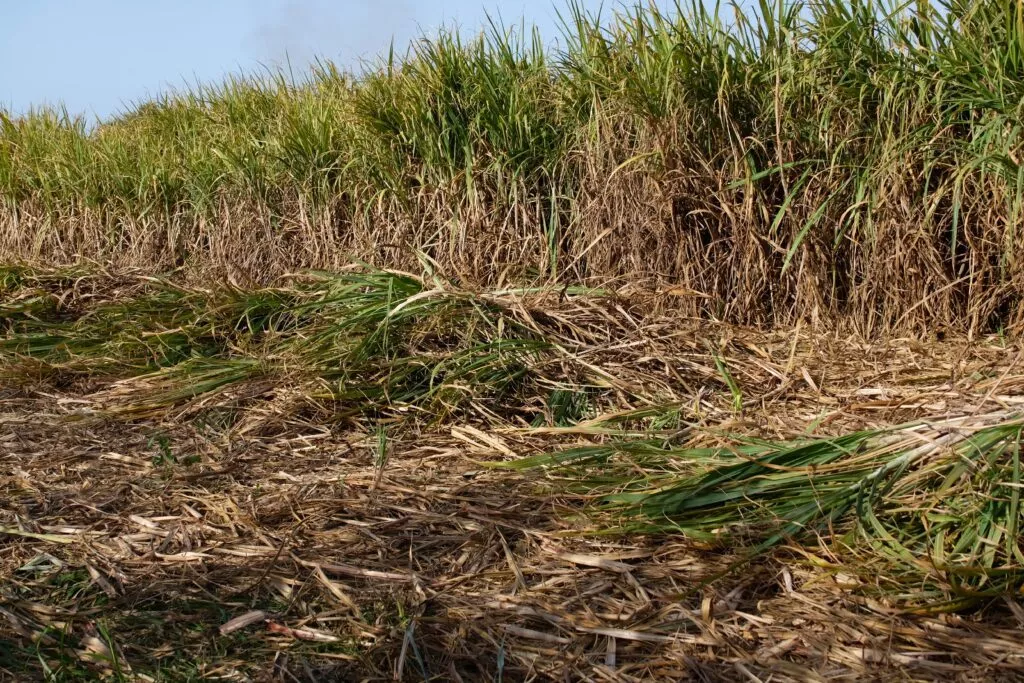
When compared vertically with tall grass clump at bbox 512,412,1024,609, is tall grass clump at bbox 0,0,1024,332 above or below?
above

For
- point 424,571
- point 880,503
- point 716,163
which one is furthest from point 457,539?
point 716,163

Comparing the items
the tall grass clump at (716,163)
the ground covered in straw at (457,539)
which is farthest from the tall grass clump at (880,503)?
the tall grass clump at (716,163)

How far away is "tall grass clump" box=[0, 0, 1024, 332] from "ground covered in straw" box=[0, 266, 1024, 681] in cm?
29

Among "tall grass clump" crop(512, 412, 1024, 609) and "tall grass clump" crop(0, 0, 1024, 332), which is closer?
"tall grass clump" crop(512, 412, 1024, 609)

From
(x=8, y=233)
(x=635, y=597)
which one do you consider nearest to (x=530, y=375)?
(x=635, y=597)

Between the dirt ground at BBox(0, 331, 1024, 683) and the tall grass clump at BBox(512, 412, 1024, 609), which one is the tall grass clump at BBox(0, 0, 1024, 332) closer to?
the dirt ground at BBox(0, 331, 1024, 683)

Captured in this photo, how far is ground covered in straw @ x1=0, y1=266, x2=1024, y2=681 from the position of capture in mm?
1844

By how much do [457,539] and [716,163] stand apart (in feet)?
7.37

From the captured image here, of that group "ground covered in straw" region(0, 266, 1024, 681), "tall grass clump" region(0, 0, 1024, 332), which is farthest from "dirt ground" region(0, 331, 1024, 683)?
"tall grass clump" region(0, 0, 1024, 332)

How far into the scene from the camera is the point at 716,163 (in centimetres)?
396

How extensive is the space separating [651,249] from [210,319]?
1898 millimetres

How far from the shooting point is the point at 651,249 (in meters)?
4.07

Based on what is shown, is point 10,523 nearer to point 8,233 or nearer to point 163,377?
point 163,377

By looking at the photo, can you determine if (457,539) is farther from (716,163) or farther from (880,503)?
(716,163)
